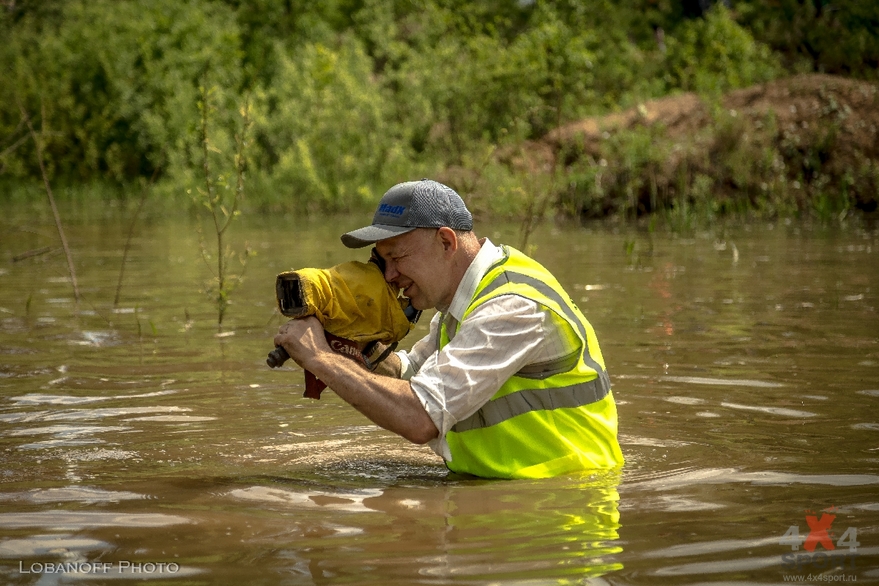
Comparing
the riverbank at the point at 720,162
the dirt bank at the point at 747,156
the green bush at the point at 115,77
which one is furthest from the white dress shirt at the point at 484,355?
the green bush at the point at 115,77

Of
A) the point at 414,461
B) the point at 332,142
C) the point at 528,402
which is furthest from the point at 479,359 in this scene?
Result: the point at 332,142

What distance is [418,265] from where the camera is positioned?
4469mm

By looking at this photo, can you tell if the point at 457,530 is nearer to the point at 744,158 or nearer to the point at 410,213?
the point at 410,213

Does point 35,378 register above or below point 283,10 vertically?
below

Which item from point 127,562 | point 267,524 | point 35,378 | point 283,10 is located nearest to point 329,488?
point 267,524

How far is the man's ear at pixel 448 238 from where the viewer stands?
4.41 m

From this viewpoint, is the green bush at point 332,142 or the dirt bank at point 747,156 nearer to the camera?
the dirt bank at point 747,156

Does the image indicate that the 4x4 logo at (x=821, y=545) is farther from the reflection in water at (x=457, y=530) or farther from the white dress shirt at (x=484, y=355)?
the white dress shirt at (x=484, y=355)

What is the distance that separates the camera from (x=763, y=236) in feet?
48.8

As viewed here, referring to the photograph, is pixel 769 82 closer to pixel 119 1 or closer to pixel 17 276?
pixel 17 276

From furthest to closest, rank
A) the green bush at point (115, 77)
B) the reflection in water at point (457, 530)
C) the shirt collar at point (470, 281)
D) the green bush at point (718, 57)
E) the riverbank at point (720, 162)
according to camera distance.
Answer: the green bush at point (115, 77), the green bush at point (718, 57), the riverbank at point (720, 162), the shirt collar at point (470, 281), the reflection in water at point (457, 530)

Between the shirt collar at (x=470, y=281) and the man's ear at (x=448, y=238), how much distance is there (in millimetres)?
96

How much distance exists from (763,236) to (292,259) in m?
5.68

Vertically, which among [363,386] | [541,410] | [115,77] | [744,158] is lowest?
[541,410]
